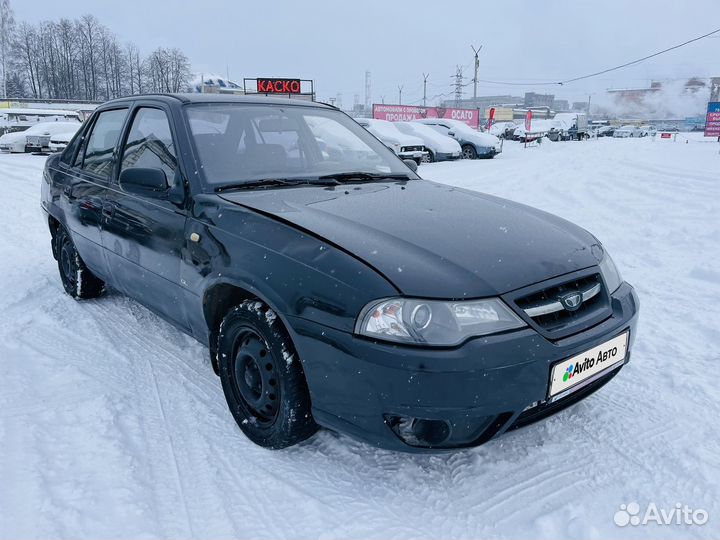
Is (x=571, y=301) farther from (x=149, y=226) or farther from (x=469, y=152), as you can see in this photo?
(x=469, y=152)

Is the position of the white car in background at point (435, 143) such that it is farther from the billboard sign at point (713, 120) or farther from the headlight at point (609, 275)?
the billboard sign at point (713, 120)

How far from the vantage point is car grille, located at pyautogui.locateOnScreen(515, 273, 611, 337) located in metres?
2.04

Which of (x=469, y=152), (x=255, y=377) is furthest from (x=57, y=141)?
(x=255, y=377)

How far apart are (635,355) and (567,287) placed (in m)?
1.45

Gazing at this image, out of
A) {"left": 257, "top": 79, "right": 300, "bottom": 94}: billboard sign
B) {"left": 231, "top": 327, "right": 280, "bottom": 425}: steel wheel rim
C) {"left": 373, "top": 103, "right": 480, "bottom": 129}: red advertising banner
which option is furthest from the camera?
{"left": 373, "top": 103, "right": 480, "bottom": 129}: red advertising banner

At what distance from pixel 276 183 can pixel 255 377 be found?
1.03 m

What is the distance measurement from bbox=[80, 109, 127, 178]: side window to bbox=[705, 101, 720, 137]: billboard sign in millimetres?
30760

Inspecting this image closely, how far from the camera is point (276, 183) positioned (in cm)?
288

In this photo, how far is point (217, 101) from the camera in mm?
3203

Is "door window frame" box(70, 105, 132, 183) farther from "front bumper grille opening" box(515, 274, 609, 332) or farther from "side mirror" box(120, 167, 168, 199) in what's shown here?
"front bumper grille opening" box(515, 274, 609, 332)

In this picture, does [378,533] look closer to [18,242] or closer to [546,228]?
[546,228]

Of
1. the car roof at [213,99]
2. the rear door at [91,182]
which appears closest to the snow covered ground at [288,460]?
the rear door at [91,182]

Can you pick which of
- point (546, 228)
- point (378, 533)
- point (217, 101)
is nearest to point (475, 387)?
point (378, 533)

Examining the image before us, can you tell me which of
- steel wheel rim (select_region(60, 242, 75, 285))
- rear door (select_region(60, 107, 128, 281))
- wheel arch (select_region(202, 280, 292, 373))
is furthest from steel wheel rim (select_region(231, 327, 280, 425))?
steel wheel rim (select_region(60, 242, 75, 285))
